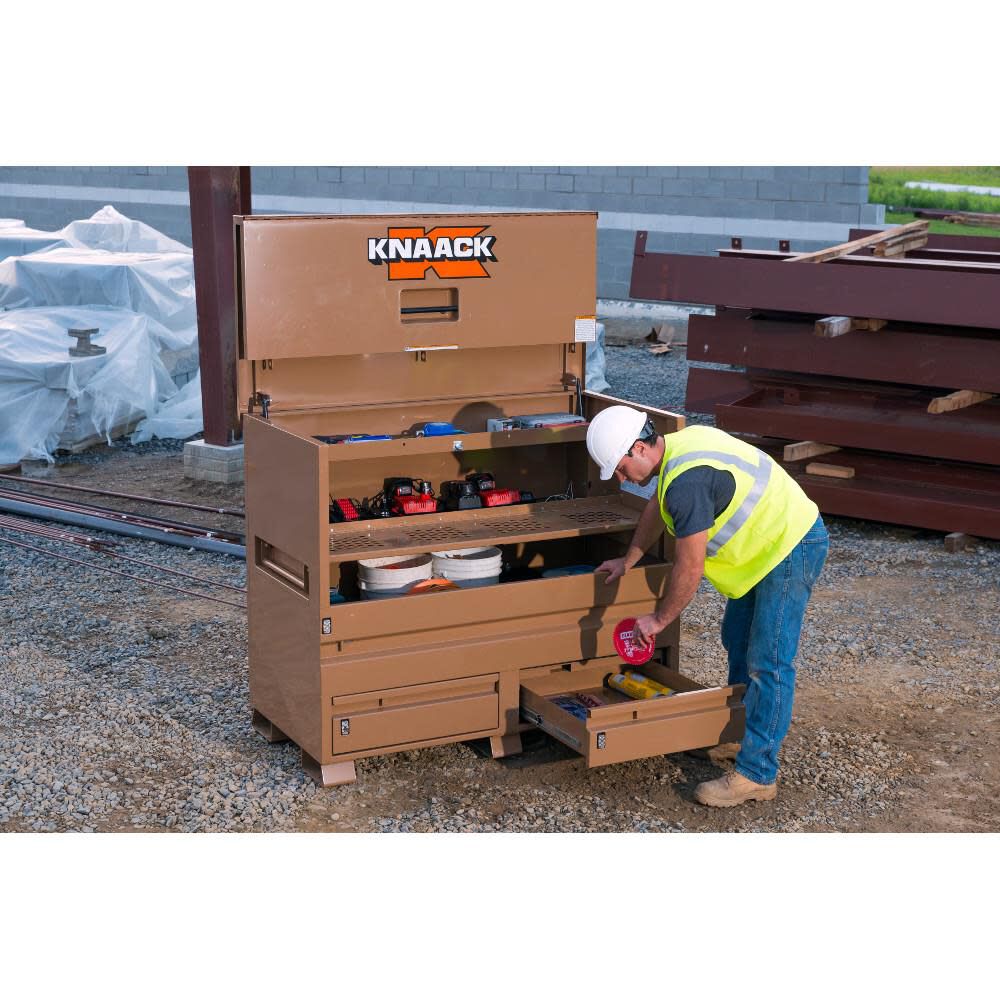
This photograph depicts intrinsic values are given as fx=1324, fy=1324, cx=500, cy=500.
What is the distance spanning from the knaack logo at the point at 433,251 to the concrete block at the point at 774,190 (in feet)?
31.2

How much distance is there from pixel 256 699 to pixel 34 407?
556 centimetres

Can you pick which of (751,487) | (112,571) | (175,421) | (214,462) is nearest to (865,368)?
(751,487)

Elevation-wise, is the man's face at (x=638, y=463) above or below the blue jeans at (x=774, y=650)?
above

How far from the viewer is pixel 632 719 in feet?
14.4

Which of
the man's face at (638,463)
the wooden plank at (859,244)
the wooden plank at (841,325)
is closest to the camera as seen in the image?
the man's face at (638,463)

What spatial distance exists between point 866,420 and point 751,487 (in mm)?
3740

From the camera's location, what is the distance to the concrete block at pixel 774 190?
1380 centimetres

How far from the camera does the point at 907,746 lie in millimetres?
5008

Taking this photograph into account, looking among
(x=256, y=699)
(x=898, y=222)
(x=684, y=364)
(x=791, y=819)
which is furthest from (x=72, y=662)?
(x=898, y=222)

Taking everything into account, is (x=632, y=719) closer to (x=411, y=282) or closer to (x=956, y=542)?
(x=411, y=282)

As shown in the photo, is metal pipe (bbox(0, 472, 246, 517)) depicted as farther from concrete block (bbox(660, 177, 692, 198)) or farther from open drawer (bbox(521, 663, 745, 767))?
concrete block (bbox(660, 177, 692, 198))

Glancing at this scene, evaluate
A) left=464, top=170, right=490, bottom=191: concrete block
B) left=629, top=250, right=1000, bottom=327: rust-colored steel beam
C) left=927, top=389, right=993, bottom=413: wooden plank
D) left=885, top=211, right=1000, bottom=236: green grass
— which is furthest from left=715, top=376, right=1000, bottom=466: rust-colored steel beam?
left=464, top=170, right=490, bottom=191: concrete block

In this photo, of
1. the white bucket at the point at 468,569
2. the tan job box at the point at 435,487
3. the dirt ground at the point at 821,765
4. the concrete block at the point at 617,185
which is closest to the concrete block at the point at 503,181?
the concrete block at the point at 617,185

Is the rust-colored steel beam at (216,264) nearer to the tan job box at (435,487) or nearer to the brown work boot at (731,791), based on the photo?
the tan job box at (435,487)
